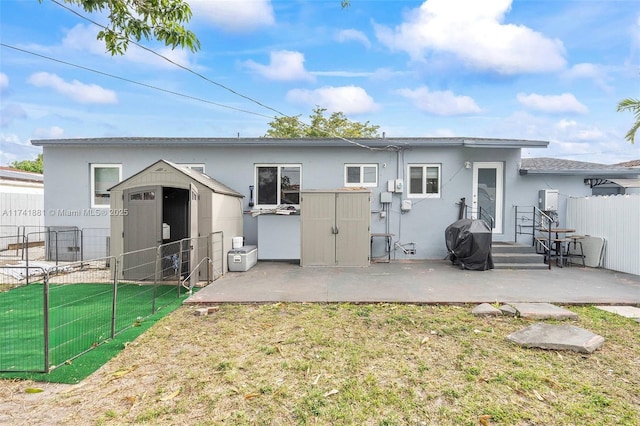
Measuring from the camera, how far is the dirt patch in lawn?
2.53 meters

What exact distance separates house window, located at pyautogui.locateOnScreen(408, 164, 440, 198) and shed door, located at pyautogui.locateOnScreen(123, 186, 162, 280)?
265 inches

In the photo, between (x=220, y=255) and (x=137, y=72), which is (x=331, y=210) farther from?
(x=137, y=72)

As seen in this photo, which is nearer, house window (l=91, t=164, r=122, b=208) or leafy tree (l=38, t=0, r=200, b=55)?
leafy tree (l=38, t=0, r=200, b=55)

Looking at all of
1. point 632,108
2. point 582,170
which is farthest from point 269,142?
point 582,170

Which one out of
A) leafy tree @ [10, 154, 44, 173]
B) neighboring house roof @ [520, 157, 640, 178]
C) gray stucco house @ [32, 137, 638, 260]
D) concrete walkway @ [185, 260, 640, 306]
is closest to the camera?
concrete walkway @ [185, 260, 640, 306]

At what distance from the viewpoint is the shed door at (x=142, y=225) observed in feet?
23.6

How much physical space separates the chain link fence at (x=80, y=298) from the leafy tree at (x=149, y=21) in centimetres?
240

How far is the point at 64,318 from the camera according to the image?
192 inches

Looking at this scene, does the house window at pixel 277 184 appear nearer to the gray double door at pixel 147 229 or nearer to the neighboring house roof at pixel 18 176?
the gray double door at pixel 147 229

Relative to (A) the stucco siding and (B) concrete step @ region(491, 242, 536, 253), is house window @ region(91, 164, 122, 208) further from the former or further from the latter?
(B) concrete step @ region(491, 242, 536, 253)

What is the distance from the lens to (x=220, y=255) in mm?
7660

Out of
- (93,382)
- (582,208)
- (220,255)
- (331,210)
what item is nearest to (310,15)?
(331,210)

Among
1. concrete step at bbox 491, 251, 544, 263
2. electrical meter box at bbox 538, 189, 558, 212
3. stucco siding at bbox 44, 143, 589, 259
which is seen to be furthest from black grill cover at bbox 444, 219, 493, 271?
electrical meter box at bbox 538, 189, 558, 212

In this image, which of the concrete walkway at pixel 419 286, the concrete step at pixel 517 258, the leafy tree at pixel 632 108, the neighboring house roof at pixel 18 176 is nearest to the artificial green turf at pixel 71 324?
the concrete walkway at pixel 419 286
